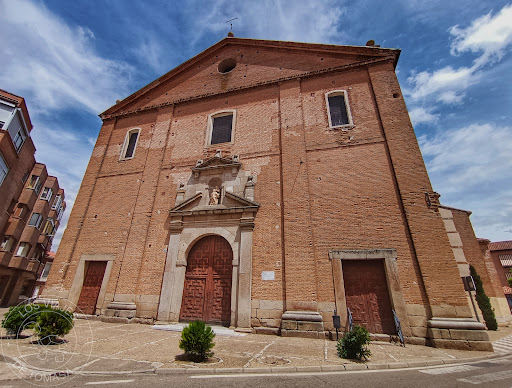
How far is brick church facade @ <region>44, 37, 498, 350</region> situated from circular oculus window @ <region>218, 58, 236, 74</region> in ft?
1.19

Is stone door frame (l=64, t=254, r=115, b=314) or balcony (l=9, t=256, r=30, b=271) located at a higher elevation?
balcony (l=9, t=256, r=30, b=271)

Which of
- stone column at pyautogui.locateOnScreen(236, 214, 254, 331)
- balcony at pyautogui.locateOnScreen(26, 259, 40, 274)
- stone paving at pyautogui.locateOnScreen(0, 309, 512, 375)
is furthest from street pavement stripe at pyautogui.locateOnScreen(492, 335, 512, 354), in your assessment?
balcony at pyautogui.locateOnScreen(26, 259, 40, 274)

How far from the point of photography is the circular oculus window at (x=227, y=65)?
14222 millimetres

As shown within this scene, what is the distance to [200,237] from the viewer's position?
9945 mm

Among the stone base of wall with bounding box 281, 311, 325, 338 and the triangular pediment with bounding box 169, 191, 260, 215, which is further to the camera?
the triangular pediment with bounding box 169, 191, 260, 215

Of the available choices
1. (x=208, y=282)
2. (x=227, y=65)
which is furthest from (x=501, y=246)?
(x=208, y=282)

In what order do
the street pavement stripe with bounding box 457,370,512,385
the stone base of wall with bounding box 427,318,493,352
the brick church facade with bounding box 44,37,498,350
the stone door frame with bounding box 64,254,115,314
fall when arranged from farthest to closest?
the stone door frame with bounding box 64,254,115,314
the brick church facade with bounding box 44,37,498,350
the stone base of wall with bounding box 427,318,493,352
the street pavement stripe with bounding box 457,370,512,385

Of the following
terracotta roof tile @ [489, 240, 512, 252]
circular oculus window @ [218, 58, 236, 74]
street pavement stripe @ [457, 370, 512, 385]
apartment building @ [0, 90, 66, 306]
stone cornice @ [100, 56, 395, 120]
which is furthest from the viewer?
terracotta roof tile @ [489, 240, 512, 252]

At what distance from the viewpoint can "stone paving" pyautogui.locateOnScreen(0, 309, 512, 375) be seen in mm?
4188

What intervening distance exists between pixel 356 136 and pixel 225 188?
5789 mm

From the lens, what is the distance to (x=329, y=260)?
27.1 ft

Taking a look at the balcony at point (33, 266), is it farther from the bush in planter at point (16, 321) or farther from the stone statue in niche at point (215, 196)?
the stone statue in niche at point (215, 196)

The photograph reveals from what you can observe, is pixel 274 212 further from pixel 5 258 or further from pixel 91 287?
pixel 5 258

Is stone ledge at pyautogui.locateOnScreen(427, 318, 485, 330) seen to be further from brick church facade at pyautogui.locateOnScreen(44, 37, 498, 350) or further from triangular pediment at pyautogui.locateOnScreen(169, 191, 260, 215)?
triangular pediment at pyautogui.locateOnScreen(169, 191, 260, 215)
